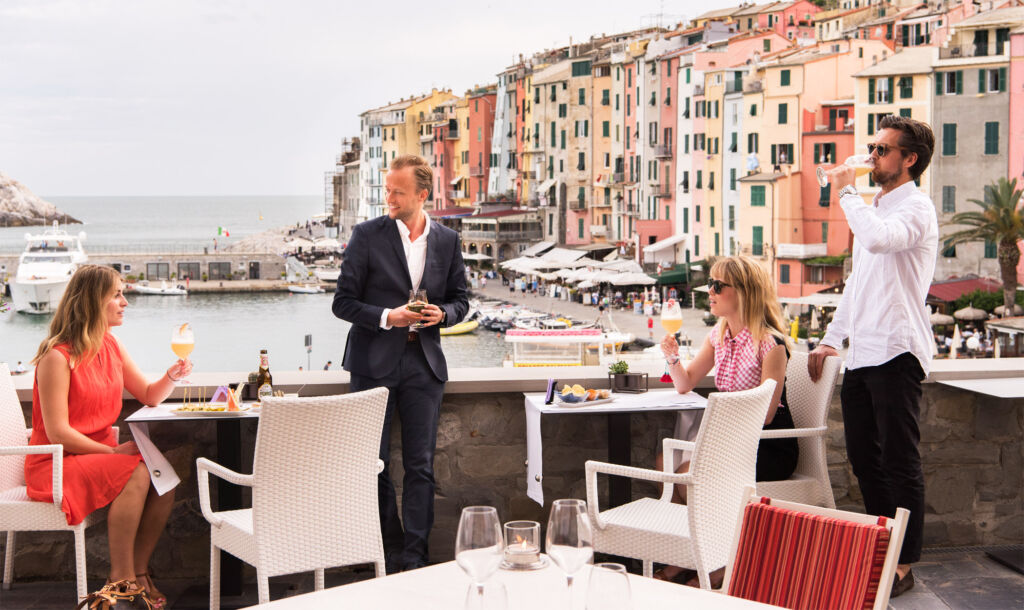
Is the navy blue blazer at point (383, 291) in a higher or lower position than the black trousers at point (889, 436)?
higher

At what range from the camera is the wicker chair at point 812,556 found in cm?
196

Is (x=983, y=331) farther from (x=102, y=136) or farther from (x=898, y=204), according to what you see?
(x=102, y=136)

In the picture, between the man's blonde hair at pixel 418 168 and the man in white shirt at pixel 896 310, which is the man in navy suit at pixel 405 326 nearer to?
the man's blonde hair at pixel 418 168

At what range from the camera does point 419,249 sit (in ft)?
12.6

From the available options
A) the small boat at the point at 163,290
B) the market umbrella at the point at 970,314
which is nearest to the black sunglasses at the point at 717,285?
the market umbrella at the point at 970,314

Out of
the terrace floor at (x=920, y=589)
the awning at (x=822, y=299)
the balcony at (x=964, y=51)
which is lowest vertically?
the awning at (x=822, y=299)

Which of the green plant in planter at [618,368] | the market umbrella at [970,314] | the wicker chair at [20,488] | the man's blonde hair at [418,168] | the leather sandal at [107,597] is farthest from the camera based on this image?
the market umbrella at [970,314]

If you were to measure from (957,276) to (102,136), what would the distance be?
268 feet

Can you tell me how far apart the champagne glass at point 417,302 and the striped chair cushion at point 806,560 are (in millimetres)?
1657

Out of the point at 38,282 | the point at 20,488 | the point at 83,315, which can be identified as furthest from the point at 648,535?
the point at 38,282

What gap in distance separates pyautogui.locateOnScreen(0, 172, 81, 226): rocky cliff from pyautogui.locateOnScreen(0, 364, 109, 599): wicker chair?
453 feet

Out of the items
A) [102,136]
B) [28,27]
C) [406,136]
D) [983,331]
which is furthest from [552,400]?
[28,27]

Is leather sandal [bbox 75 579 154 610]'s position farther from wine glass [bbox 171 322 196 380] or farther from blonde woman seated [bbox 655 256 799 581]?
blonde woman seated [bbox 655 256 799 581]

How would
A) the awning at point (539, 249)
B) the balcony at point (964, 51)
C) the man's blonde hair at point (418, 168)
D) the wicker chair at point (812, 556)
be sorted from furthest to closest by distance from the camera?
the awning at point (539, 249) → the balcony at point (964, 51) → the man's blonde hair at point (418, 168) → the wicker chair at point (812, 556)
